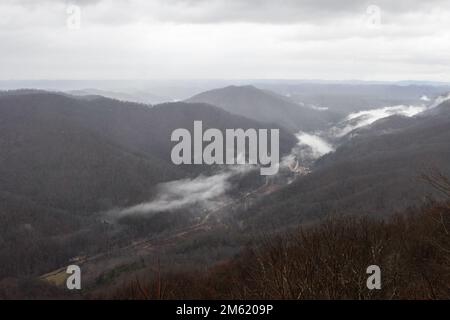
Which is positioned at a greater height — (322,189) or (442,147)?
(442,147)

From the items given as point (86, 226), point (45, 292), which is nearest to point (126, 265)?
point (45, 292)

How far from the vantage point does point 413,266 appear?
30281mm

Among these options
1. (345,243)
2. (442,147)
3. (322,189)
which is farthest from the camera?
(442,147)

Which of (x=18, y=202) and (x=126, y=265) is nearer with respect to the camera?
(x=126, y=265)

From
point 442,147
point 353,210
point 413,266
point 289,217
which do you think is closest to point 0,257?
point 289,217

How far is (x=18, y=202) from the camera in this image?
18775 centimetres

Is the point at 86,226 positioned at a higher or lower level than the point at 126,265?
higher

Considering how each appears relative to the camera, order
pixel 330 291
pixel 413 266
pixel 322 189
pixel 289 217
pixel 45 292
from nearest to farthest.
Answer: pixel 330 291 → pixel 413 266 → pixel 45 292 → pixel 289 217 → pixel 322 189
